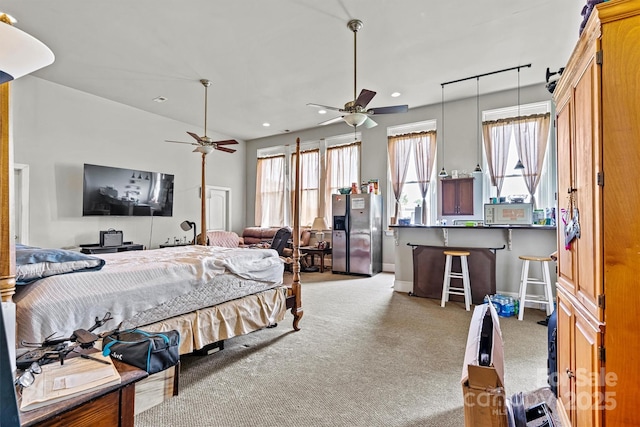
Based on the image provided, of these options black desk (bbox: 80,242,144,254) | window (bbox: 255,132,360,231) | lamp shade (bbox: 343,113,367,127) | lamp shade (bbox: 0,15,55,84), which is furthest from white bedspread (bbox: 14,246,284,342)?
window (bbox: 255,132,360,231)

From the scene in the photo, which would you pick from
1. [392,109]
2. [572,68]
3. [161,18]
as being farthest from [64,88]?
[572,68]

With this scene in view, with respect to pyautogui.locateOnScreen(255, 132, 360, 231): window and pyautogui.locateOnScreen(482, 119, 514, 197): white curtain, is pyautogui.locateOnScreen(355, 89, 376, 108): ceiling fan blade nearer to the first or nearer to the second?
pyautogui.locateOnScreen(482, 119, 514, 197): white curtain

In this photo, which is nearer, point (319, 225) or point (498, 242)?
point (498, 242)

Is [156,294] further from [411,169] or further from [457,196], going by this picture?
[411,169]

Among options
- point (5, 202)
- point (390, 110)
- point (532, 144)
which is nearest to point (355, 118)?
point (390, 110)

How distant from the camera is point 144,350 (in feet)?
3.78

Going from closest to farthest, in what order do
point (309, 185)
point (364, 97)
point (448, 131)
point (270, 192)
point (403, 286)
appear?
point (364, 97), point (403, 286), point (448, 131), point (309, 185), point (270, 192)

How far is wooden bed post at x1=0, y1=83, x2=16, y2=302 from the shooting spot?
39.6 inches

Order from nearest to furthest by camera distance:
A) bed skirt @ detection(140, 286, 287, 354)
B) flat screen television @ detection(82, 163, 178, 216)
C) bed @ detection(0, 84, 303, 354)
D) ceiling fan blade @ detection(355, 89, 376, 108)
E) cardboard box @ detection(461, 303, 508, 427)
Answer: cardboard box @ detection(461, 303, 508, 427) → bed @ detection(0, 84, 303, 354) → bed skirt @ detection(140, 286, 287, 354) → ceiling fan blade @ detection(355, 89, 376, 108) → flat screen television @ detection(82, 163, 178, 216)

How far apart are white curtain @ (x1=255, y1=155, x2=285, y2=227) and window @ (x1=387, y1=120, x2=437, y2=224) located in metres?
3.03

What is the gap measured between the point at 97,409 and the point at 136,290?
1.22 metres

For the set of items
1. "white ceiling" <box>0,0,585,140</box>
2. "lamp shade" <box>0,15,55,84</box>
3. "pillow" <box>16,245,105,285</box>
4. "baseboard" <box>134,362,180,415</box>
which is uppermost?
"white ceiling" <box>0,0,585,140</box>

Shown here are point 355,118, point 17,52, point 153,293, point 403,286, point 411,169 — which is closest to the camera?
point 17,52

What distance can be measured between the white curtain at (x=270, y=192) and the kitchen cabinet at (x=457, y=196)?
415cm
